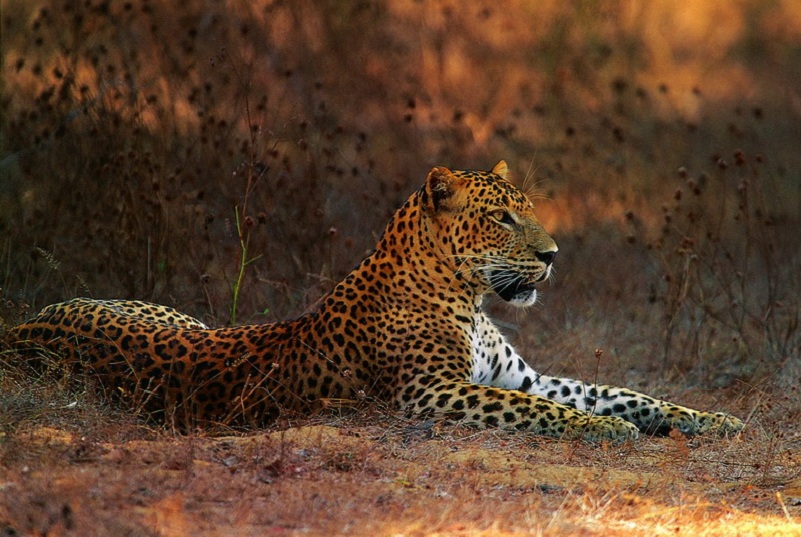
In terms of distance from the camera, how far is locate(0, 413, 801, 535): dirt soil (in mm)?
4723

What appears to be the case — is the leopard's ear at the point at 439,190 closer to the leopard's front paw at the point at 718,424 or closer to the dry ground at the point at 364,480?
the dry ground at the point at 364,480

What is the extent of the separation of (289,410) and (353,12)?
7.64 meters

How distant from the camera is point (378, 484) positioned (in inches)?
216

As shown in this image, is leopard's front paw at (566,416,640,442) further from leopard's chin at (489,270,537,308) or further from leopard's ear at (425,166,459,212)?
leopard's ear at (425,166,459,212)

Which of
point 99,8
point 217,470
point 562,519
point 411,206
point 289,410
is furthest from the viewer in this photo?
point 99,8

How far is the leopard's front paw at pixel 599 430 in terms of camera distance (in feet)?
21.7

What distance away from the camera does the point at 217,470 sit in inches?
213

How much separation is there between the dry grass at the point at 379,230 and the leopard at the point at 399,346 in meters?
0.23

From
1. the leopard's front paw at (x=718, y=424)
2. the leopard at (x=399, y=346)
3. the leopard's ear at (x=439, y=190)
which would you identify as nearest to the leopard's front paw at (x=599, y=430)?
the leopard at (x=399, y=346)

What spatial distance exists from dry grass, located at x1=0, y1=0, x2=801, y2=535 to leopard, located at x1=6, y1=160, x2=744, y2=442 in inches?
9.1

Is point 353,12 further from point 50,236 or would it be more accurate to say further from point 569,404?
point 569,404

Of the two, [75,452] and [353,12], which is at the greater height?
[353,12]

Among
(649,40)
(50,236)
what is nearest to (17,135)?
(50,236)

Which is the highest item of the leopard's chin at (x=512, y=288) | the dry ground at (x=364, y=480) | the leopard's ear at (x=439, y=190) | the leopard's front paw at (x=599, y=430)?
the leopard's ear at (x=439, y=190)
